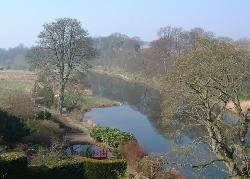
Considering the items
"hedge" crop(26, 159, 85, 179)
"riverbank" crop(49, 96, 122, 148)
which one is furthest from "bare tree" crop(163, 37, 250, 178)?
"riverbank" crop(49, 96, 122, 148)

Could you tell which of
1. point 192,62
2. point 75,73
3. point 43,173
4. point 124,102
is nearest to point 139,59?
point 124,102

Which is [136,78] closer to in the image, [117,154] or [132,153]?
[117,154]

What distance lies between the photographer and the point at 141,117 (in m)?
44.2

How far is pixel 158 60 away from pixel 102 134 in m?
44.4

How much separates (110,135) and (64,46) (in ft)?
54.4

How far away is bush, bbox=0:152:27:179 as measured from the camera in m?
13.4

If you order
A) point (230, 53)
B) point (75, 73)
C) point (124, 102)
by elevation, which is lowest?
point (124, 102)

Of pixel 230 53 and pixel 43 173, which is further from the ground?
pixel 230 53

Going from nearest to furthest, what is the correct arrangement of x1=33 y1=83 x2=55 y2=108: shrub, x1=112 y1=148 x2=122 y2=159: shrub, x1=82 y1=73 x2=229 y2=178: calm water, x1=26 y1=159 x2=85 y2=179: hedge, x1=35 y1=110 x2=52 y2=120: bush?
1. x1=26 y1=159 x2=85 y2=179: hedge
2. x1=112 y1=148 x2=122 y2=159: shrub
3. x1=35 y1=110 x2=52 y2=120: bush
4. x1=82 y1=73 x2=229 y2=178: calm water
5. x1=33 y1=83 x2=55 y2=108: shrub

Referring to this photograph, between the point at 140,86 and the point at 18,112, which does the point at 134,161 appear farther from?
the point at 140,86

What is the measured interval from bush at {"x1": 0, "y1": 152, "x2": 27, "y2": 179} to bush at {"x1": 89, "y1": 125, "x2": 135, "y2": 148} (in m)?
11.3

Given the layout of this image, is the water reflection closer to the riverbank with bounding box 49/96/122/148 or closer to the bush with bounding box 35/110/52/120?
the riverbank with bounding box 49/96/122/148

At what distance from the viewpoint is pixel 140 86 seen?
73.2 meters

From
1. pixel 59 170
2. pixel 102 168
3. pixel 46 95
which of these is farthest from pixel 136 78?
pixel 59 170
